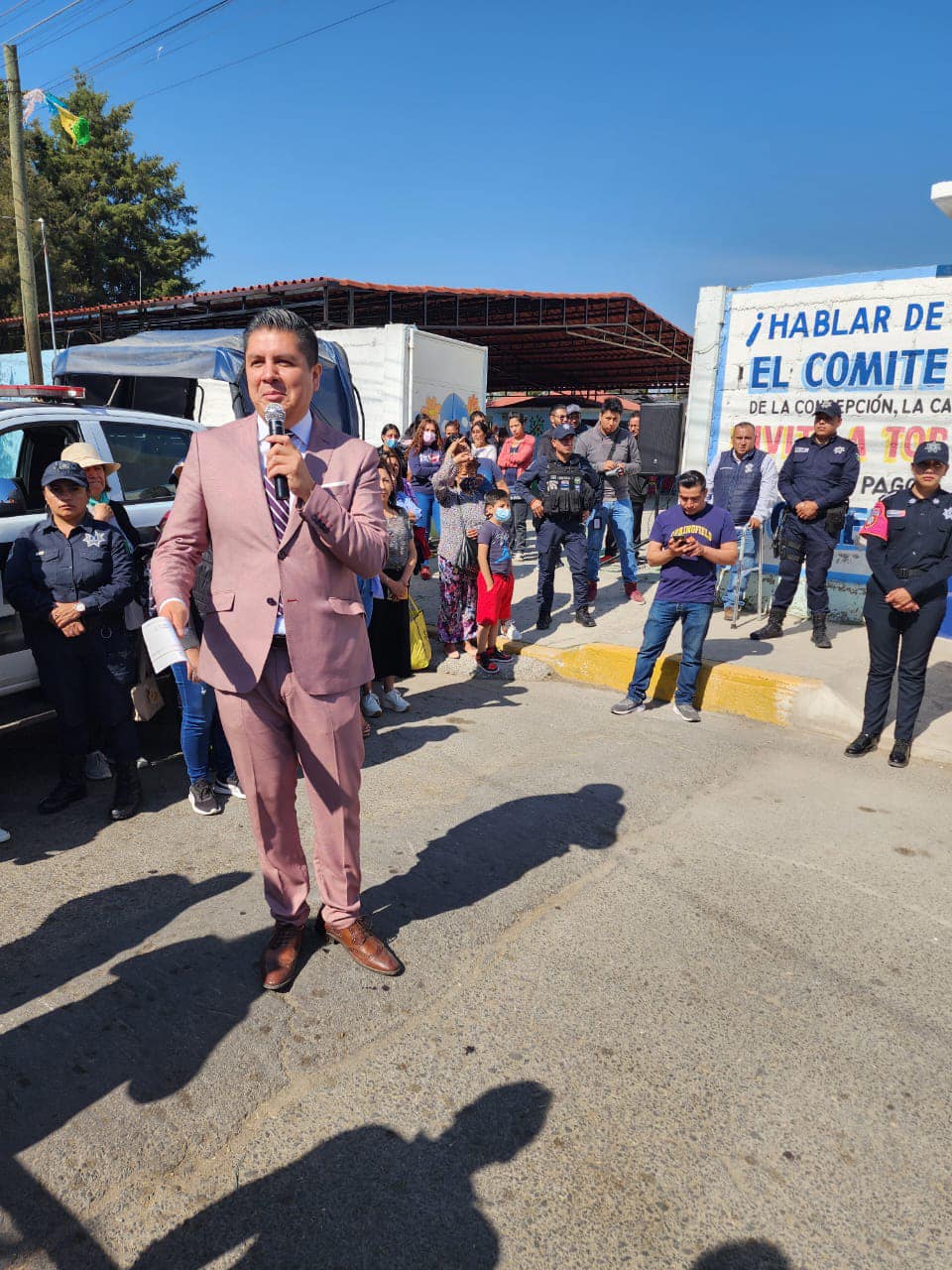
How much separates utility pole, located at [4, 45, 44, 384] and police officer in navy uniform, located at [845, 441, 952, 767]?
13.8m

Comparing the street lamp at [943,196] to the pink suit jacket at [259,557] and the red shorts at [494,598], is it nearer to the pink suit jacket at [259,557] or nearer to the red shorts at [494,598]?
the red shorts at [494,598]

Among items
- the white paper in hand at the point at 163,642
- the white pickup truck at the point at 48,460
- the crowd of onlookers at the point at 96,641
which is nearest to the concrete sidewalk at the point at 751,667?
the crowd of onlookers at the point at 96,641

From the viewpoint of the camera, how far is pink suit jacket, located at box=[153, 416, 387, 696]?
2551 millimetres

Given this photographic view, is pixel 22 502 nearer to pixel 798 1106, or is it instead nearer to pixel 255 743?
pixel 255 743

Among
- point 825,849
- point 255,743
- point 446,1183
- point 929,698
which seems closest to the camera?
point 446,1183

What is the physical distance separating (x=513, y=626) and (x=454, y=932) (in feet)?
16.8

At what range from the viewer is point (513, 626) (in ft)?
26.9

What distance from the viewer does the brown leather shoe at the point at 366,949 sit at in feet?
9.71

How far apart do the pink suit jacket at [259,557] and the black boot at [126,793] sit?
6.53ft

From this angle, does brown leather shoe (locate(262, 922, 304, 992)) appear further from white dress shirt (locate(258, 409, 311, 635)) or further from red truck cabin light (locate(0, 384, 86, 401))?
red truck cabin light (locate(0, 384, 86, 401))

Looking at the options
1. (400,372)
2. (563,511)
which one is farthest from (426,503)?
(400,372)

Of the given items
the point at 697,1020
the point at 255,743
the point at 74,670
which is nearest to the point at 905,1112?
the point at 697,1020

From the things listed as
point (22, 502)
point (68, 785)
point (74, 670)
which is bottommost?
point (68, 785)

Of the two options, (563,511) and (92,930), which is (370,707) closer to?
(92,930)
